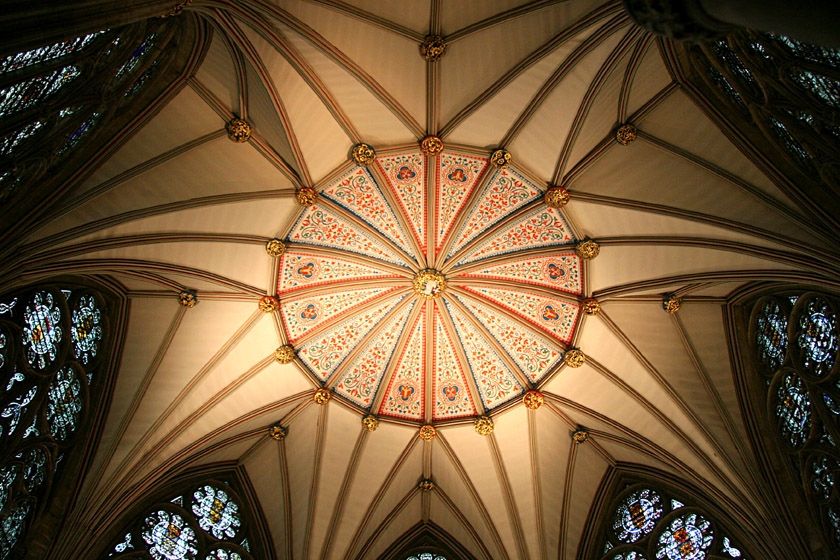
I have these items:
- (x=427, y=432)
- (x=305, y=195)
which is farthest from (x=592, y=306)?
(x=305, y=195)

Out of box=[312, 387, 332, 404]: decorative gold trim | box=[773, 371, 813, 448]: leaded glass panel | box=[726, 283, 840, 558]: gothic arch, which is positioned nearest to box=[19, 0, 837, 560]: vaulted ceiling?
box=[312, 387, 332, 404]: decorative gold trim

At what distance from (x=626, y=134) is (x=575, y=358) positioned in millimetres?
5124

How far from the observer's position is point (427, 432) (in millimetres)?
16062

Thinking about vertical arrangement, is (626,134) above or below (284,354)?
above

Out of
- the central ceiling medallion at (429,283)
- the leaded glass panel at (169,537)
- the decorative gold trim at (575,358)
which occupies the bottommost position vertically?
the leaded glass panel at (169,537)

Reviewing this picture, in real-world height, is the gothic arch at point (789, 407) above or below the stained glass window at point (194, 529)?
above

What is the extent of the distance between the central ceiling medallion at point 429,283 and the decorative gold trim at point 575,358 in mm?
3234

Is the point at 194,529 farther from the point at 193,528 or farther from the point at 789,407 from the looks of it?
the point at 789,407

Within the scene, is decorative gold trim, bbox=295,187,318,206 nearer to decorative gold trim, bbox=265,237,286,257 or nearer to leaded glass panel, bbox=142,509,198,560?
decorative gold trim, bbox=265,237,286,257

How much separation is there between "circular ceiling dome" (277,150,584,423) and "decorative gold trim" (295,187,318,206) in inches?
15.4

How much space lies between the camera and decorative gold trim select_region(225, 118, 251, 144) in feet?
40.5

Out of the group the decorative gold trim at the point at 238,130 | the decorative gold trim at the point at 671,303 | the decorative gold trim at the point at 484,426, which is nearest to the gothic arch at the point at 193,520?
the decorative gold trim at the point at 484,426

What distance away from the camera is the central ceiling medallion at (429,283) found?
15.7 meters

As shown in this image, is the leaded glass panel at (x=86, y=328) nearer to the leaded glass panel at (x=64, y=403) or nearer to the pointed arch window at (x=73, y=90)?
the leaded glass panel at (x=64, y=403)
